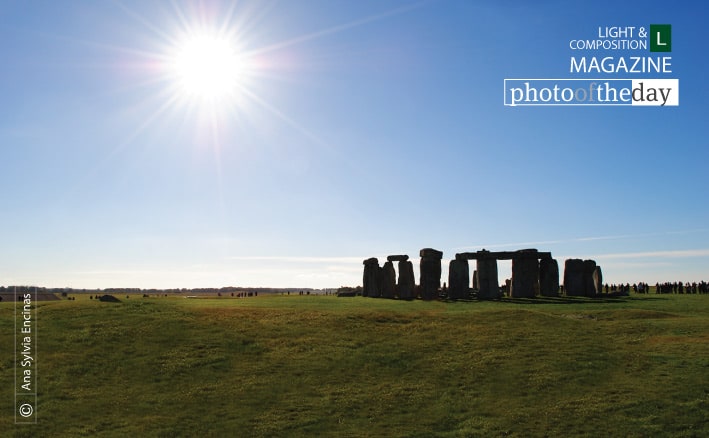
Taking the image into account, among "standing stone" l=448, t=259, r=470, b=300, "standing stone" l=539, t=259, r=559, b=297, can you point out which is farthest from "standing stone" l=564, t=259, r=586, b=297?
"standing stone" l=448, t=259, r=470, b=300

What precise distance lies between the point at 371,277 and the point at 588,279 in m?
21.1

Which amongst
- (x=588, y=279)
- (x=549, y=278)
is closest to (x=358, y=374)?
(x=549, y=278)

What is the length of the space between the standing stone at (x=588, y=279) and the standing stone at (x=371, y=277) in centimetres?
2003

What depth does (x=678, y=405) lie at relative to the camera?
1844 cm

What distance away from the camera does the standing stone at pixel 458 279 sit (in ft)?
174

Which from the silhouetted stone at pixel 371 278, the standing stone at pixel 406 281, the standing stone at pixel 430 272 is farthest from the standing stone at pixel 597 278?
the silhouetted stone at pixel 371 278

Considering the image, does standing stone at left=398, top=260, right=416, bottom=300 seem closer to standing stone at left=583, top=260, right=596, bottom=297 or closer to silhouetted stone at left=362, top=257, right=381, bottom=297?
silhouetted stone at left=362, top=257, right=381, bottom=297

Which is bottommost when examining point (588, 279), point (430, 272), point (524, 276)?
point (588, 279)

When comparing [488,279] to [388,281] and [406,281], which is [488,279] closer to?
[406,281]

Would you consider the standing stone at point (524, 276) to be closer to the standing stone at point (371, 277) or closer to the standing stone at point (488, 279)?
the standing stone at point (488, 279)

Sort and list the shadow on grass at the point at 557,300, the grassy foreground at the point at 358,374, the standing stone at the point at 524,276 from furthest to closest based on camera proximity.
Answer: the standing stone at the point at 524,276 < the shadow on grass at the point at 557,300 < the grassy foreground at the point at 358,374

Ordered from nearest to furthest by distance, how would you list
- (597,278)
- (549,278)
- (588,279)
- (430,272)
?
(549,278) < (430,272) < (588,279) < (597,278)

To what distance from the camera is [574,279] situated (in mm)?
55000

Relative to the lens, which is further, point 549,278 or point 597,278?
point 597,278
